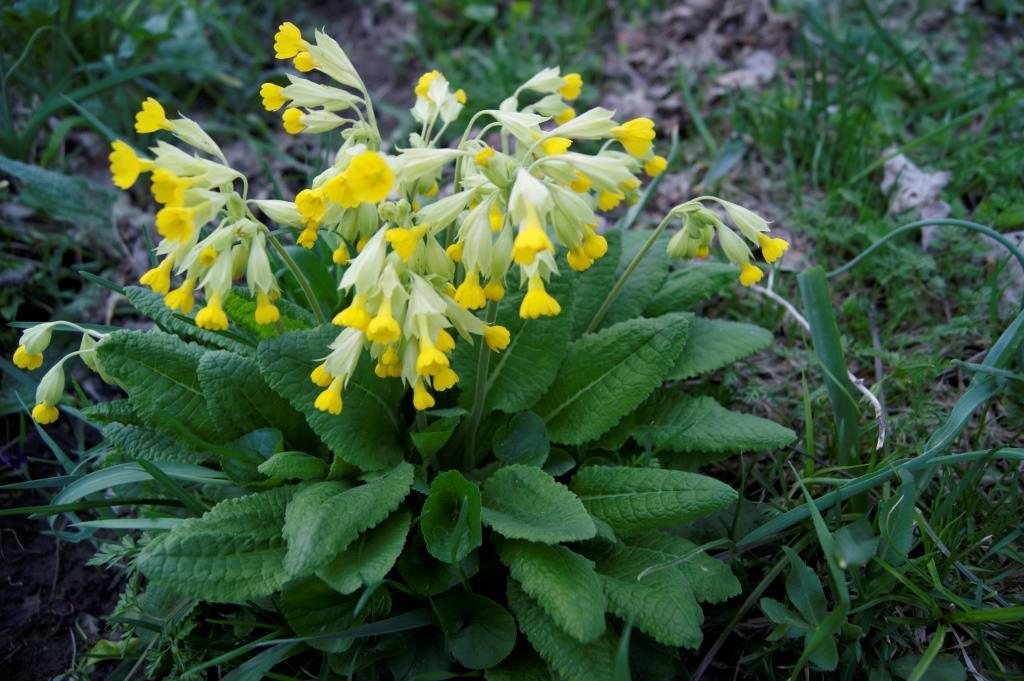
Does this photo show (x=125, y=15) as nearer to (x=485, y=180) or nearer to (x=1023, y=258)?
(x=485, y=180)

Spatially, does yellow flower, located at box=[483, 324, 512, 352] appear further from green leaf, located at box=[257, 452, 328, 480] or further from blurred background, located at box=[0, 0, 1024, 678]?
blurred background, located at box=[0, 0, 1024, 678]

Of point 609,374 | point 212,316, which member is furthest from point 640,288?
point 212,316

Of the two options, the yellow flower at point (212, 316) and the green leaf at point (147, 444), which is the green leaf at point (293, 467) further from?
→ the yellow flower at point (212, 316)

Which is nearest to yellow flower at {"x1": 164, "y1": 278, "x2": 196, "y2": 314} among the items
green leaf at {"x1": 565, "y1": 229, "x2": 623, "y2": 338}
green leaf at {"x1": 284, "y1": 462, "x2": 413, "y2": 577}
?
green leaf at {"x1": 284, "y1": 462, "x2": 413, "y2": 577}

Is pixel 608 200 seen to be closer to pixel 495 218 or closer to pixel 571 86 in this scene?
pixel 495 218

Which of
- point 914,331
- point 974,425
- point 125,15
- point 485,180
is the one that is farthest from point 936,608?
point 125,15
